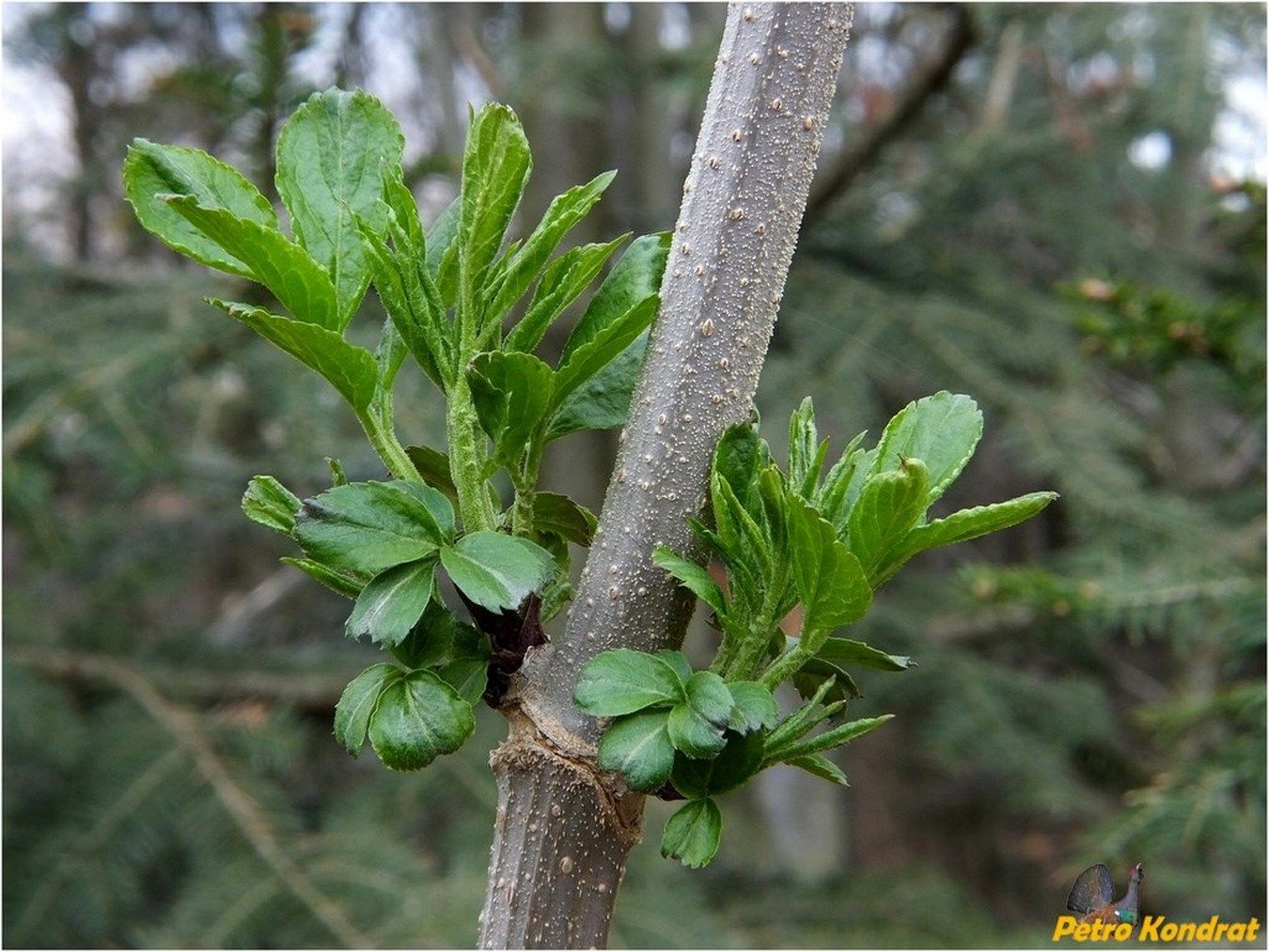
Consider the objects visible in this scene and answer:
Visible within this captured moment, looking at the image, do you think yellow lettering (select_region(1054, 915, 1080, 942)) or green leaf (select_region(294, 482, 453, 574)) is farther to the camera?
yellow lettering (select_region(1054, 915, 1080, 942))

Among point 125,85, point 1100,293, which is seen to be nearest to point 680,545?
point 1100,293

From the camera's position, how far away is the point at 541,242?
32 centimetres

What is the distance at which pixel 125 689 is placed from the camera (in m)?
1.40

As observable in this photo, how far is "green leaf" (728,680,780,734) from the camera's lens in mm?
295

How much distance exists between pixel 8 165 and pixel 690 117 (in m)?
1.59

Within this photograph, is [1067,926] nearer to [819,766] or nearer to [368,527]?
[819,766]

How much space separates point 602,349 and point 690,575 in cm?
7

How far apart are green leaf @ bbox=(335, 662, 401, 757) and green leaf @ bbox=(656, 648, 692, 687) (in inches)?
3.1

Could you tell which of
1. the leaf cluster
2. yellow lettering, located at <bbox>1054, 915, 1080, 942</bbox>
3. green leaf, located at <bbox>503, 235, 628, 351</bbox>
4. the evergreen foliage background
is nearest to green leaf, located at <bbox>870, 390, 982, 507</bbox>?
the leaf cluster

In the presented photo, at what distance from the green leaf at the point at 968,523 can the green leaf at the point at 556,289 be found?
12 centimetres

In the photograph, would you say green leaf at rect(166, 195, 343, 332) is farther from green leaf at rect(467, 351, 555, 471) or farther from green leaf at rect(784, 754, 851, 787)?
green leaf at rect(784, 754, 851, 787)

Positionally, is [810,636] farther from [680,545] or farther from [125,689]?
[125,689]

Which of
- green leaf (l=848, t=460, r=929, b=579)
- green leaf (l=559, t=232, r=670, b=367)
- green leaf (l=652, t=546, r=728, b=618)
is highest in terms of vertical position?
green leaf (l=559, t=232, r=670, b=367)

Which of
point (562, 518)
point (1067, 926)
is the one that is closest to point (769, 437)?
point (1067, 926)
